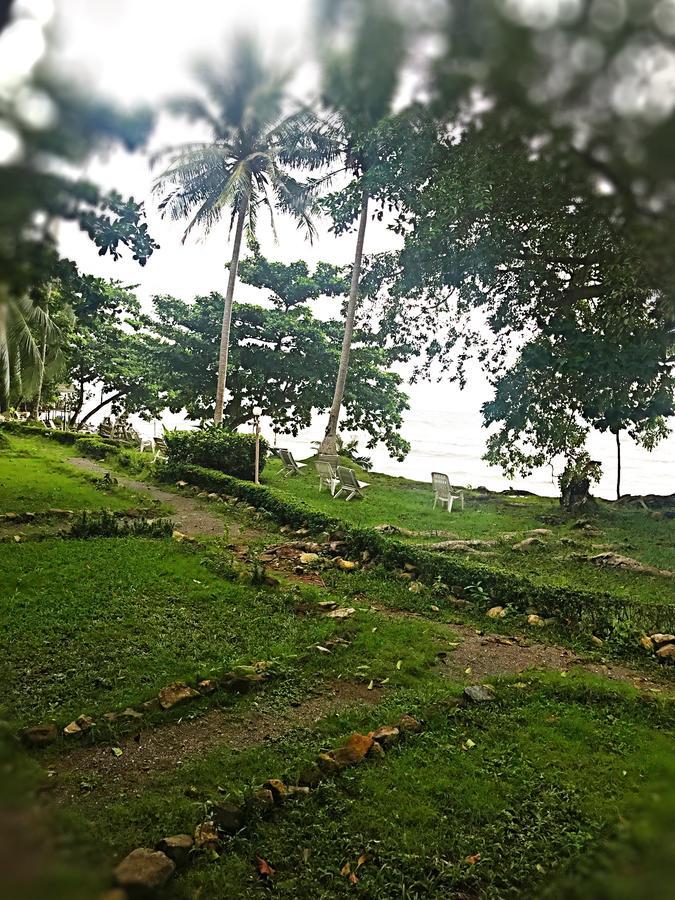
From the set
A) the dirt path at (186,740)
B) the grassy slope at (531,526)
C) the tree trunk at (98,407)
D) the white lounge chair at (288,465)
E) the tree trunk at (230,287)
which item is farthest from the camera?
the tree trunk at (98,407)

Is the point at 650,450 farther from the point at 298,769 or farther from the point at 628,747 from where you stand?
the point at 298,769

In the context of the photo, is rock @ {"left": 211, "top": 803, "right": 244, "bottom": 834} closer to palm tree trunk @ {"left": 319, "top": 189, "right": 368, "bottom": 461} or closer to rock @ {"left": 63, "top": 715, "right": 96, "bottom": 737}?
rock @ {"left": 63, "top": 715, "right": 96, "bottom": 737}

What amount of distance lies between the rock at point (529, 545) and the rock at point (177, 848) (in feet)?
23.2

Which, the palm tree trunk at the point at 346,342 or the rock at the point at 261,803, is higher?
the palm tree trunk at the point at 346,342

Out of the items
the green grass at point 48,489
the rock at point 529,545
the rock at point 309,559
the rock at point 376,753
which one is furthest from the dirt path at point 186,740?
the green grass at point 48,489

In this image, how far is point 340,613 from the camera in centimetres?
555

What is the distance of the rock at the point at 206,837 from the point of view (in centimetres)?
232

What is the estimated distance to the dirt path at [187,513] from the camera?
9102 mm

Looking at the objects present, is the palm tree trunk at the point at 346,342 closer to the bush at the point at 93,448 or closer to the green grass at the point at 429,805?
the bush at the point at 93,448

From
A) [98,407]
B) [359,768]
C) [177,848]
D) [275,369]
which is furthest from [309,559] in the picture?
[98,407]

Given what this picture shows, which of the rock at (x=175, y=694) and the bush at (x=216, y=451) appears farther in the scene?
the bush at (x=216, y=451)

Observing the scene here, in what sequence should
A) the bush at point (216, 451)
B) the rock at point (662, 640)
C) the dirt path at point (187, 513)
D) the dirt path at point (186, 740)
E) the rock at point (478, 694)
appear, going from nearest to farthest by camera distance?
the dirt path at point (186, 740)
the rock at point (478, 694)
the rock at point (662, 640)
the dirt path at point (187, 513)
the bush at point (216, 451)

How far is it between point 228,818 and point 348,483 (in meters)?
9.54

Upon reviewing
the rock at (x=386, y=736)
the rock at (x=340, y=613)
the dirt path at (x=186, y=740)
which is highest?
the rock at (x=340, y=613)
